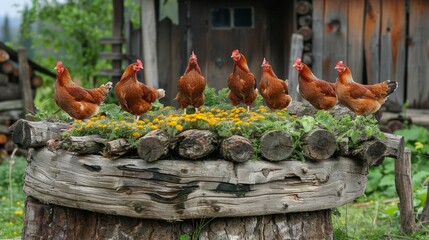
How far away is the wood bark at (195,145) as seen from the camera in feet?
18.5

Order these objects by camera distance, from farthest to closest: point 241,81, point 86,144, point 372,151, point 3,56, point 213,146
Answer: point 3,56, point 241,81, point 372,151, point 86,144, point 213,146

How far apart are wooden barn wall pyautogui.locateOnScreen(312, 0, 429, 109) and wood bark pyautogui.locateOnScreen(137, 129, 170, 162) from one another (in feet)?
21.8

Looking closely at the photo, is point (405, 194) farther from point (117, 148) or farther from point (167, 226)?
point (117, 148)

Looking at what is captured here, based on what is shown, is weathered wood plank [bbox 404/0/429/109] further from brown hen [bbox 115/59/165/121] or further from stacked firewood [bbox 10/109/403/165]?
brown hen [bbox 115/59/165/121]

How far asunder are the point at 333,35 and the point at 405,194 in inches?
171

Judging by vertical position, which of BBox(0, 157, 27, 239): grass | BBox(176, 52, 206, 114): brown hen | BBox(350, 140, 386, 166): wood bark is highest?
BBox(176, 52, 206, 114): brown hen

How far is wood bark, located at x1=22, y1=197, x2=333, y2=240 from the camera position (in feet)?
19.4

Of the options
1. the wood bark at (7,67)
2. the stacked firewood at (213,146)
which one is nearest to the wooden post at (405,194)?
the stacked firewood at (213,146)

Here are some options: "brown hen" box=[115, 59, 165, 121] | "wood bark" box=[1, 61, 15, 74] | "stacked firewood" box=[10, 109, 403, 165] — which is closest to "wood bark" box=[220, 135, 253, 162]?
"stacked firewood" box=[10, 109, 403, 165]

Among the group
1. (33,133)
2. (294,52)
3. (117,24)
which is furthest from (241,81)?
(117,24)

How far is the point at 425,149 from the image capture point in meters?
11.5

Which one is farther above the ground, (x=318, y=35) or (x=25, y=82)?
(x=318, y=35)

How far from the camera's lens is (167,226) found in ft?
19.4

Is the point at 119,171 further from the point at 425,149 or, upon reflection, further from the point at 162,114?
the point at 425,149
